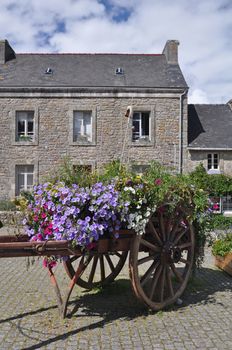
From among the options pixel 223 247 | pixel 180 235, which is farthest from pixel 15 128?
pixel 180 235

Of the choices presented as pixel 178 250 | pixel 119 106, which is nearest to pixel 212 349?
pixel 178 250

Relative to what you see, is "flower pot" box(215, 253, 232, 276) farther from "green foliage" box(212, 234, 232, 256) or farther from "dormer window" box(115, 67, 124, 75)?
"dormer window" box(115, 67, 124, 75)

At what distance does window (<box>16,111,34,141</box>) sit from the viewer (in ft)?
59.9

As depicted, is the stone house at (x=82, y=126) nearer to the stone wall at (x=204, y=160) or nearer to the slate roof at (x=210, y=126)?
the stone wall at (x=204, y=160)

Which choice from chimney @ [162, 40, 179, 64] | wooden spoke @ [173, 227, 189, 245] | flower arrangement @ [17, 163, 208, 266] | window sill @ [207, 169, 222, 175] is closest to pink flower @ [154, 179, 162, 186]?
flower arrangement @ [17, 163, 208, 266]

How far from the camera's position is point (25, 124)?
1833 cm

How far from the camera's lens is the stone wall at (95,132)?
18.0 m

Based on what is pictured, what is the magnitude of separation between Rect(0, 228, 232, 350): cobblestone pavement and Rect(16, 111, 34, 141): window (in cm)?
1334

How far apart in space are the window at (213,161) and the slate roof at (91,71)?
3.54m

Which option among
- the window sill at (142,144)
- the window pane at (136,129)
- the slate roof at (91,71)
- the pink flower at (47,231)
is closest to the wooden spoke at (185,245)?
the pink flower at (47,231)

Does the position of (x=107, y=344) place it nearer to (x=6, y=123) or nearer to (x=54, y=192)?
(x=54, y=192)

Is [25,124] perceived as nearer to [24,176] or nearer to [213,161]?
[24,176]

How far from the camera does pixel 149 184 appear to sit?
4.07m

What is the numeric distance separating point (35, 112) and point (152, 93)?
5623mm
